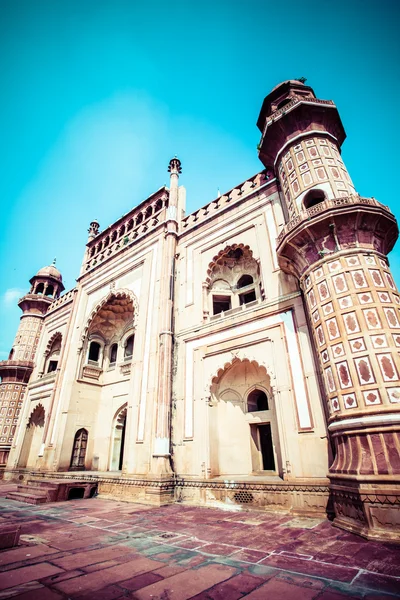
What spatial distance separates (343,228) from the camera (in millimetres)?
8148

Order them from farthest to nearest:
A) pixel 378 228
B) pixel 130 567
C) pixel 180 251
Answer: pixel 180 251 < pixel 378 228 < pixel 130 567

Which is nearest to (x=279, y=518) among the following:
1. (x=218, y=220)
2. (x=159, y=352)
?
(x=159, y=352)

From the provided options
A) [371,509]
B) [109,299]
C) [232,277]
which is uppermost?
[109,299]

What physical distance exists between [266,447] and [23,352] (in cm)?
1946

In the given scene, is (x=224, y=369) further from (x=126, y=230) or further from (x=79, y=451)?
(x=126, y=230)

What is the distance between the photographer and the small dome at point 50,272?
26.1m

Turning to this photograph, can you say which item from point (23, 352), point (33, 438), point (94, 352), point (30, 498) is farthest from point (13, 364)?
point (30, 498)

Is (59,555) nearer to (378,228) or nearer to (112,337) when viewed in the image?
(378,228)

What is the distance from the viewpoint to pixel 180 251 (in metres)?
14.7

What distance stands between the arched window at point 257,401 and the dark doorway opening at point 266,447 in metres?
0.62

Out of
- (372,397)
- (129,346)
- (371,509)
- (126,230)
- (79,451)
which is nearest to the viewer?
(371,509)

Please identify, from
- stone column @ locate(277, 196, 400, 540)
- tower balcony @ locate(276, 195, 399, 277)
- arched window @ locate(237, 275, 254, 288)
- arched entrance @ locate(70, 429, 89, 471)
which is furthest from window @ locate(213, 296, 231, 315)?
arched entrance @ locate(70, 429, 89, 471)

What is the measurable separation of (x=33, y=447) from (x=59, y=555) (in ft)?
59.9

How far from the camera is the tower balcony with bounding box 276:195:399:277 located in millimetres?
7984
